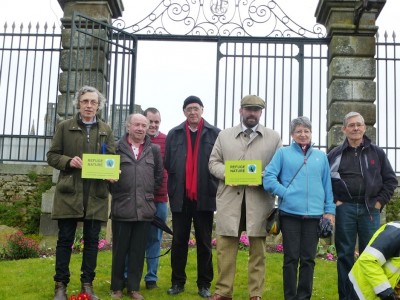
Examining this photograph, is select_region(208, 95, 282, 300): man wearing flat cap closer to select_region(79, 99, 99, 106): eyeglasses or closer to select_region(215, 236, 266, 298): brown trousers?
select_region(215, 236, 266, 298): brown trousers

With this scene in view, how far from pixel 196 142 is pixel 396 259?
2.62 m

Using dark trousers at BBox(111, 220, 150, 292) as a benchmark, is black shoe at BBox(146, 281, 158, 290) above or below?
below

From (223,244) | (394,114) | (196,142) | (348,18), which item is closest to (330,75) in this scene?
(348,18)

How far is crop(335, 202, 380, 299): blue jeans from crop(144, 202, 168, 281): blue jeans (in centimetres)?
188

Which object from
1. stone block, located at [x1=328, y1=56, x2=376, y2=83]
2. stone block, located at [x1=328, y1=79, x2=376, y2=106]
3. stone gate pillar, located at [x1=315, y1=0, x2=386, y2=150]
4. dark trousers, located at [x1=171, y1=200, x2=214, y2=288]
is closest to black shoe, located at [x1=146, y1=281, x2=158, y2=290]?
dark trousers, located at [x1=171, y1=200, x2=214, y2=288]

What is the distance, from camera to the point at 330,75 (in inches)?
378

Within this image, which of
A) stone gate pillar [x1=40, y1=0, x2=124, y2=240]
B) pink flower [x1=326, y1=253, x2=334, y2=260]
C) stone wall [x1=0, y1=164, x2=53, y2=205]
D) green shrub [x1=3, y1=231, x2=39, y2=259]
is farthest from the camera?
stone wall [x1=0, y1=164, x2=53, y2=205]

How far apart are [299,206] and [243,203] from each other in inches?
23.2

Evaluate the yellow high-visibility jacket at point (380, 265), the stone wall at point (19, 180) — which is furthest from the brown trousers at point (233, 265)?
the stone wall at point (19, 180)

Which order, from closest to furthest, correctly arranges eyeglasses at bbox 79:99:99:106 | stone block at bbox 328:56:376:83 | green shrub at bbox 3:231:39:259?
1. eyeglasses at bbox 79:99:99:106
2. green shrub at bbox 3:231:39:259
3. stone block at bbox 328:56:376:83

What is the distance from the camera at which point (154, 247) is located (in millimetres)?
5945

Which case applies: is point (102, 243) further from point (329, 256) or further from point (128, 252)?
point (329, 256)

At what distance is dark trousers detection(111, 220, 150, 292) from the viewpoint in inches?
207

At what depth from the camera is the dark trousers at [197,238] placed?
5.61m
